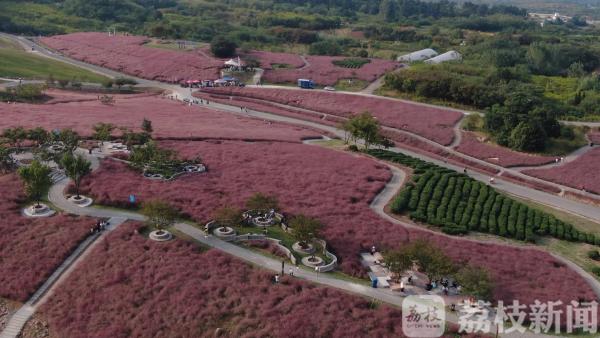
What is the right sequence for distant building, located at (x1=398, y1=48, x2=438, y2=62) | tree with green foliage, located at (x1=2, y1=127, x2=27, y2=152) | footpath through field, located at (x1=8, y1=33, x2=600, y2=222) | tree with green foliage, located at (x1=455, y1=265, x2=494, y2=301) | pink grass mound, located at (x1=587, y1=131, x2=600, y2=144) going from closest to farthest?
tree with green foliage, located at (x1=455, y1=265, x2=494, y2=301), tree with green foliage, located at (x1=2, y1=127, x2=27, y2=152), footpath through field, located at (x1=8, y1=33, x2=600, y2=222), pink grass mound, located at (x1=587, y1=131, x2=600, y2=144), distant building, located at (x1=398, y1=48, x2=438, y2=62)

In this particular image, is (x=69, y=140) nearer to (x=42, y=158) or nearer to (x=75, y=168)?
(x=42, y=158)

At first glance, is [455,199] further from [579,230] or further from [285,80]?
[285,80]

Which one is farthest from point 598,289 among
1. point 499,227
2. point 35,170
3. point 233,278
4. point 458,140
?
Answer: point 35,170

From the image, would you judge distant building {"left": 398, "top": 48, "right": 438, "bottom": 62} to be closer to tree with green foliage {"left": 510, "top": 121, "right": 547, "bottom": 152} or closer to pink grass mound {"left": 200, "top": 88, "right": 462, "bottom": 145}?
pink grass mound {"left": 200, "top": 88, "right": 462, "bottom": 145}

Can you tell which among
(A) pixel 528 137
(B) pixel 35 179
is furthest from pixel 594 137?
(B) pixel 35 179

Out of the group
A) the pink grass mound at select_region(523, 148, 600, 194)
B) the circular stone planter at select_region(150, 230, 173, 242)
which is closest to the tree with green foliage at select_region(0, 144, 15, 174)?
the circular stone planter at select_region(150, 230, 173, 242)
